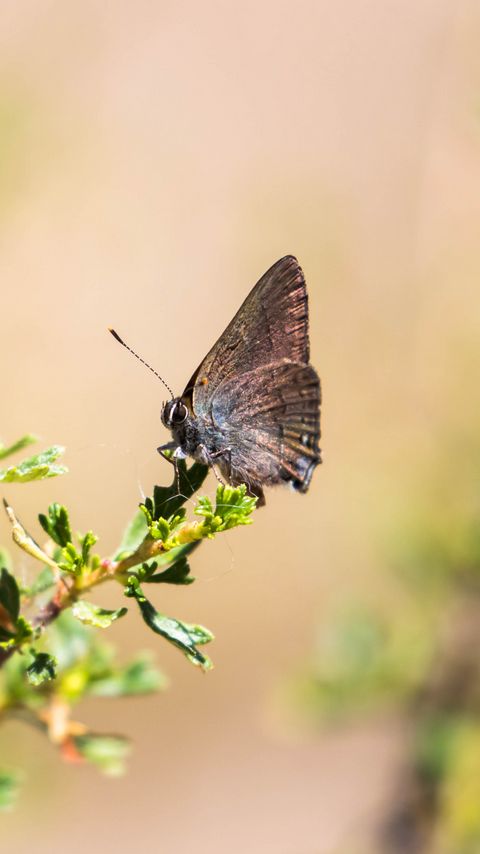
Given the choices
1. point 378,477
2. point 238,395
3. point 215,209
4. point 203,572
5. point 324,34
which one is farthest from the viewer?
point 324,34

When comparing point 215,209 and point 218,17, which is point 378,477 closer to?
point 215,209

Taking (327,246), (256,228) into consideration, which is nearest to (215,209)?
(256,228)

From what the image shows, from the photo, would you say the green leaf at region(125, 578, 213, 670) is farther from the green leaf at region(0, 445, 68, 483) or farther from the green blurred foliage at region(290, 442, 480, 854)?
the green blurred foliage at region(290, 442, 480, 854)

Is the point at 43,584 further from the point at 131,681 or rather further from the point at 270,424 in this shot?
the point at 270,424

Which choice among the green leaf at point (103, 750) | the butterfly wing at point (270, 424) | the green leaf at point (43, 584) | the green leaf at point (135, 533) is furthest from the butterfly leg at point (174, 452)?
the green leaf at point (103, 750)

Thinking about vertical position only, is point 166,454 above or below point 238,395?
below

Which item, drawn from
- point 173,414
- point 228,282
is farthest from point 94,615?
point 228,282
